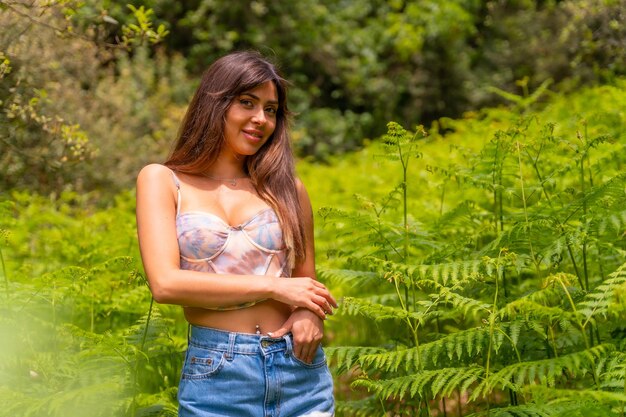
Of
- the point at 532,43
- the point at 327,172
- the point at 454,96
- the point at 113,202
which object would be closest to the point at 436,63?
the point at 454,96

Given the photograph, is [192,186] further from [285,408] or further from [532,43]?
[532,43]

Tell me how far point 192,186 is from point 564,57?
11177mm

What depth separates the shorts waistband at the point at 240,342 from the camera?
2.53 meters

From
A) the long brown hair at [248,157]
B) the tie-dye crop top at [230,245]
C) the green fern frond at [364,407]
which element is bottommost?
the green fern frond at [364,407]

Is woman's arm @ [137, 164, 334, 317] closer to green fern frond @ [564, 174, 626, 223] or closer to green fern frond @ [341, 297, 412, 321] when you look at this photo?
green fern frond @ [341, 297, 412, 321]

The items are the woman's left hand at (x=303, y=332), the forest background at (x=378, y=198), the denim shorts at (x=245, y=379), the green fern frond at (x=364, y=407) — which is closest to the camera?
the denim shorts at (x=245, y=379)

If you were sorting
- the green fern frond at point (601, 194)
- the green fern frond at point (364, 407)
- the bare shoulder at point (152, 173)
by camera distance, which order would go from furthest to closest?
the green fern frond at point (364, 407) < the green fern frond at point (601, 194) < the bare shoulder at point (152, 173)

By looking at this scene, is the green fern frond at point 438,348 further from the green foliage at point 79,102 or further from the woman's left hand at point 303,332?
the green foliage at point 79,102

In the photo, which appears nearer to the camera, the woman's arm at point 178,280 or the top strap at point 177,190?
the woman's arm at point 178,280

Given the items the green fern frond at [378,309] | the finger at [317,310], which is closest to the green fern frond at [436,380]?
the green fern frond at [378,309]

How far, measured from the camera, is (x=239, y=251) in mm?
2688

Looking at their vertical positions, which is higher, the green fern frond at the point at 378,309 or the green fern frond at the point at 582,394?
the green fern frond at the point at 378,309

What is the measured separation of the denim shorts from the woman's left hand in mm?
22

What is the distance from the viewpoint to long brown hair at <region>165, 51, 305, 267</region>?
2.87 meters
